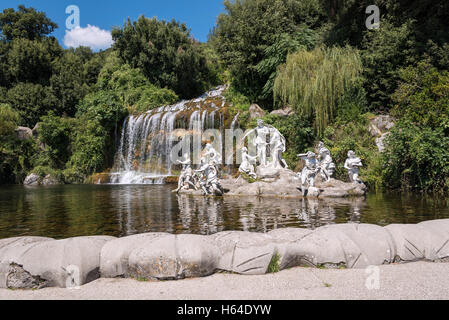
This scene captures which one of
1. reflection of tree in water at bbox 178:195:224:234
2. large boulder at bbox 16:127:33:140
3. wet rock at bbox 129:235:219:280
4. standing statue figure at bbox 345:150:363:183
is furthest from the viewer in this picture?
large boulder at bbox 16:127:33:140

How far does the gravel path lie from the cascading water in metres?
17.3

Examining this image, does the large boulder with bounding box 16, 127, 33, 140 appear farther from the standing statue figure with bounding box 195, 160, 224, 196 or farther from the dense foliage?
the standing statue figure with bounding box 195, 160, 224, 196

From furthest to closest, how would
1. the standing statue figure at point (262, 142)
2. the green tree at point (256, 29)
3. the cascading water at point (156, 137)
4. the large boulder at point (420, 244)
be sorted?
the green tree at point (256, 29) → the cascading water at point (156, 137) → the standing statue figure at point (262, 142) → the large boulder at point (420, 244)

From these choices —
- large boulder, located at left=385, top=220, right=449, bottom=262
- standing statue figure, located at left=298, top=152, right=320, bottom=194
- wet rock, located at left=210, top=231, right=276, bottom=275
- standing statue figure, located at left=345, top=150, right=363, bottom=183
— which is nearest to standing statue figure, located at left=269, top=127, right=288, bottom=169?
standing statue figure, located at left=298, top=152, right=320, bottom=194

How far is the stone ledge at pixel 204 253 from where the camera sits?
329 centimetres

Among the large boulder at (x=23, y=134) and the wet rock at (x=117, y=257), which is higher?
the large boulder at (x=23, y=134)

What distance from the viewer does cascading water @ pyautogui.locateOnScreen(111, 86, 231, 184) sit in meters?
21.4

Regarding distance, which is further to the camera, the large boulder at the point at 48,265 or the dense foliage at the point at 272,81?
the dense foliage at the point at 272,81

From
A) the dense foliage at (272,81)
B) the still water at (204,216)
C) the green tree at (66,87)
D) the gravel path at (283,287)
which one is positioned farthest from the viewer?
the green tree at (66,87)

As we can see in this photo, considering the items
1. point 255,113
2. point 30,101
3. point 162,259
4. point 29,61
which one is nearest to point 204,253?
point 162,259

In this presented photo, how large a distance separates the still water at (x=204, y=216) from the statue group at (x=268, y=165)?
1.78 metres

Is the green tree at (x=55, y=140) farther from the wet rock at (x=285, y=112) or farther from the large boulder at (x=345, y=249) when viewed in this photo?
the large boulder at (x=345, y=249)

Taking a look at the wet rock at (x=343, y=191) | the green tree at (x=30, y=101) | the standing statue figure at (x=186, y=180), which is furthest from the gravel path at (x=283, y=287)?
the green tree at (x=30, y=101)

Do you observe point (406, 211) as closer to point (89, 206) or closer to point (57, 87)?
point (89, 206)
